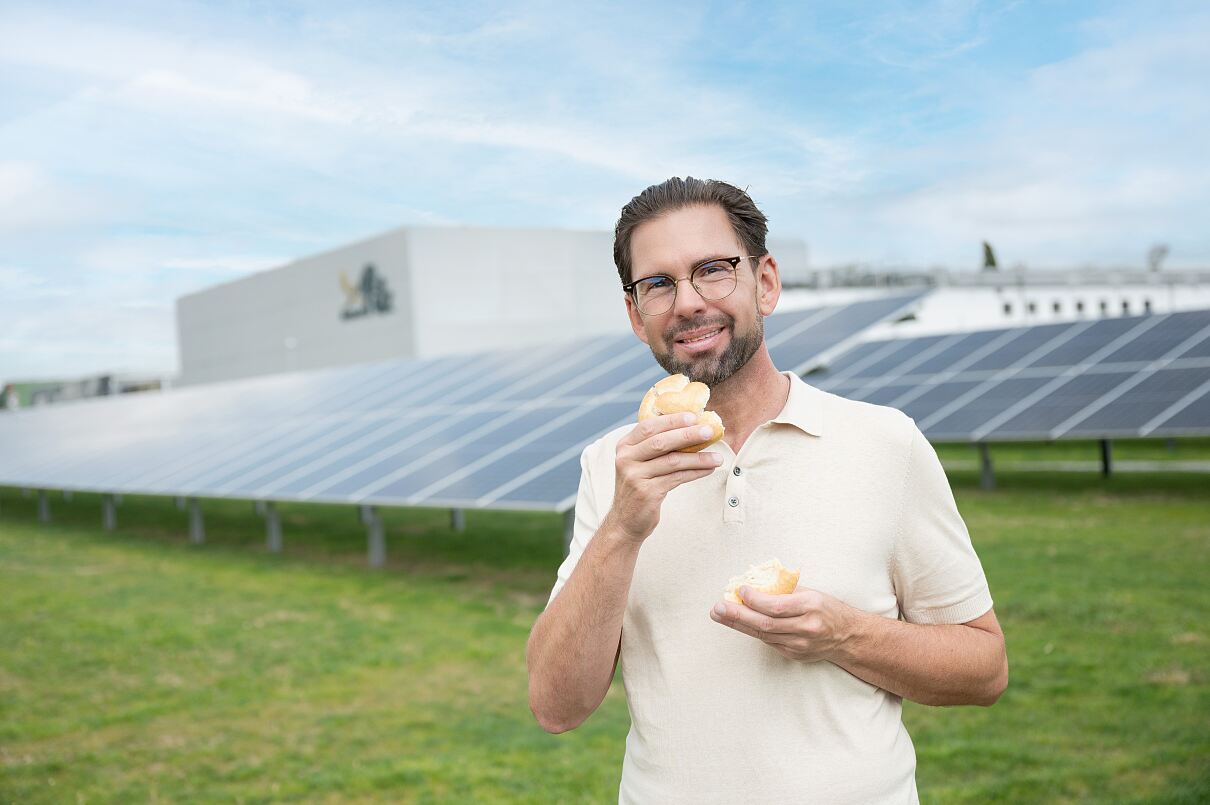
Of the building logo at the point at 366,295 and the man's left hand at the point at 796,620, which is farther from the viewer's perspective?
the building logo at the point at 366,295

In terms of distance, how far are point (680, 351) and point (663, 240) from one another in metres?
0.25

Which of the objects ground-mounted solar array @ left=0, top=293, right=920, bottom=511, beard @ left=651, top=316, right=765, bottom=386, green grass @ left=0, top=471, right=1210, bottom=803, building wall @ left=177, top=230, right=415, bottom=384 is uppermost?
building wall @ left=177, top=230, right=415, bottom=384

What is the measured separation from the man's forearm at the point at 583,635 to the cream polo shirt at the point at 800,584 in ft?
0.41

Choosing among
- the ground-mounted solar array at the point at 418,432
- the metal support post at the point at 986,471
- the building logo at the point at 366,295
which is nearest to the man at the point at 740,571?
the ground-mounted solar array at the point at 418,432

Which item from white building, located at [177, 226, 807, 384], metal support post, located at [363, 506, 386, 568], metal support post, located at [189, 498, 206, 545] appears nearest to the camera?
metal support post, located at [363, 506, 386, 568]

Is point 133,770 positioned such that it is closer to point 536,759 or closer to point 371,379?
point 536,759

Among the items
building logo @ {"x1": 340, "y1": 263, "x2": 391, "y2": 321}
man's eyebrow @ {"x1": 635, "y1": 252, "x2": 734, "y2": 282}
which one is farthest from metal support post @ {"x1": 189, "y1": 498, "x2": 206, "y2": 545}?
building logo @ {"x1": 340, "y1": 263, "x2": 391, "y2": 321}

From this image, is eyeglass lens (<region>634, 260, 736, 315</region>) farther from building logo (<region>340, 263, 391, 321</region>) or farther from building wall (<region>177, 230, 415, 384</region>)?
building logo (<region>340, 263, 391, 321</region>)

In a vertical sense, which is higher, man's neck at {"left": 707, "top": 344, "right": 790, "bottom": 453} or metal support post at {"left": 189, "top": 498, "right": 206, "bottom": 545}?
man's neck at {"left": 707, "top": 344, "right": 790, "bottom": 453}

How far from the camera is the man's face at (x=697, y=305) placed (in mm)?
2318

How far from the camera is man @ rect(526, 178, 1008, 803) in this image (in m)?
2.27

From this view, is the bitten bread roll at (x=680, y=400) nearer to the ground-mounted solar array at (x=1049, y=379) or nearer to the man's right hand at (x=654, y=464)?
the man's right hand at (x=654, y=464)

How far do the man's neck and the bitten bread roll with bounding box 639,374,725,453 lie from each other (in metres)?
0.17

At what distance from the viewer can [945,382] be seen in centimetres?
2000
